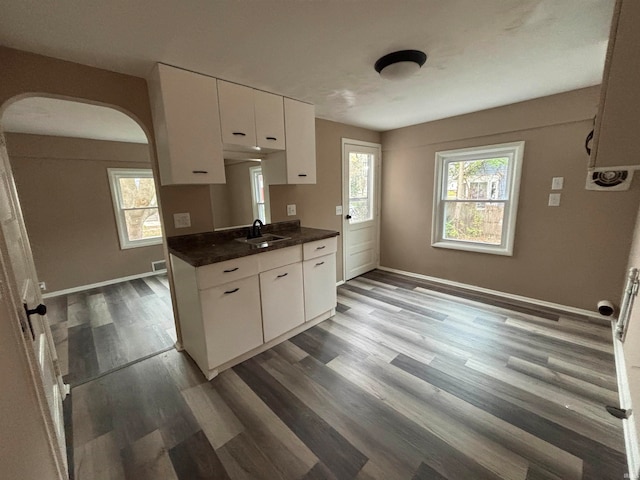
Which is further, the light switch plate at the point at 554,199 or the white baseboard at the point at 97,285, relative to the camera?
the white baseboard at the point at 97,285

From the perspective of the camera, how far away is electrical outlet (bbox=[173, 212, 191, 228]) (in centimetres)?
221

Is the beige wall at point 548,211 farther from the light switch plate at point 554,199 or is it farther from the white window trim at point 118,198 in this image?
the white window trim at point 118,198

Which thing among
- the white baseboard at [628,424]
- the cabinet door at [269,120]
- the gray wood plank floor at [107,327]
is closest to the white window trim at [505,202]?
the white baseboard at [628,424]

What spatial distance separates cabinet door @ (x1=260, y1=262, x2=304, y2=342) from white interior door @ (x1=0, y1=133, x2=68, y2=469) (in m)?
1.30

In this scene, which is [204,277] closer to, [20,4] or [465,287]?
[20,4]

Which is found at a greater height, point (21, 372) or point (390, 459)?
point (21, 372)

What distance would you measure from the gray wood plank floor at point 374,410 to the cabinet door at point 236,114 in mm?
1890

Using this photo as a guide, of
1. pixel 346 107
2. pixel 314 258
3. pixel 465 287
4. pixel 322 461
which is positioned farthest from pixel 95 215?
pixel 465 287

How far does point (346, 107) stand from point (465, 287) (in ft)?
9.20

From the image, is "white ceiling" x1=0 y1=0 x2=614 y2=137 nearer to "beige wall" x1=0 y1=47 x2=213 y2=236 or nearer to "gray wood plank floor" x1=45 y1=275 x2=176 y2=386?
"beige wall" x1=0 y1=47 x2=213 y2=236

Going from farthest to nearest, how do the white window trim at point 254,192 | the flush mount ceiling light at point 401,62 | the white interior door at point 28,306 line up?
the white window trim at point 254,192, the flush mount ceiling light at point 401,62, the white interior door at point 28,306

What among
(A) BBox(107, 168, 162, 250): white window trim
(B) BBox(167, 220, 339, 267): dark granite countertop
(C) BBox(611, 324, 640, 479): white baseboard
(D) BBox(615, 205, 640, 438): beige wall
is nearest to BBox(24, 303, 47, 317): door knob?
(B) BBox(167, 220, 339, 267): dark granite countertop

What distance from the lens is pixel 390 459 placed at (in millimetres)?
1365

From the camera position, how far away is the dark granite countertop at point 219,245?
1872mm
